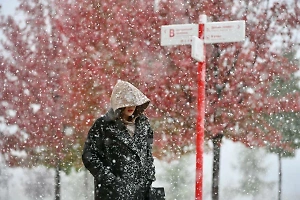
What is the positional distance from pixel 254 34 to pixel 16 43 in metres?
4.46

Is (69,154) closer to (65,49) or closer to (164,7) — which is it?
(65,49)

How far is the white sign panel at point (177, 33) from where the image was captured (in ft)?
16.9

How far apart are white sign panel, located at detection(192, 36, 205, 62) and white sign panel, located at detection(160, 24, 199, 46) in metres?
0.15

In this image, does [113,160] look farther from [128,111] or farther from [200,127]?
[200,127]

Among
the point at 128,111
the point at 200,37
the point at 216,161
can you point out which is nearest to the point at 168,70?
the point at 216,161

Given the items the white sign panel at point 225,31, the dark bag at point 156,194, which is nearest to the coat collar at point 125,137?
the dark bag at point 156,194

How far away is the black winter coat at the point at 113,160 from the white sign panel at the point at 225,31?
5.35ft

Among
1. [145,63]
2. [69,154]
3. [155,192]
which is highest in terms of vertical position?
[145,63]

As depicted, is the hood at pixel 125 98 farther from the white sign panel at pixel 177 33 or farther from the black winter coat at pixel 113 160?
the white sign panel at pixel 177 33

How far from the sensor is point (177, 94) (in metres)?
8.33

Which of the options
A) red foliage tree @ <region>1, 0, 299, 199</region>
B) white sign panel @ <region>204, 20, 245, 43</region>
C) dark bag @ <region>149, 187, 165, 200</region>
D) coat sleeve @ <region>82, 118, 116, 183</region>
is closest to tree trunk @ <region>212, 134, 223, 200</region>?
red foliage tree @ <region>1, 0, 299, 199</region>

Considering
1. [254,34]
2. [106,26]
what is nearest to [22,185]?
[106,26]

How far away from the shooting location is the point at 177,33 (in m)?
5.16

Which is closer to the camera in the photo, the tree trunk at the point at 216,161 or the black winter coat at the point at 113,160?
the black winter coat at the point at 113,160
